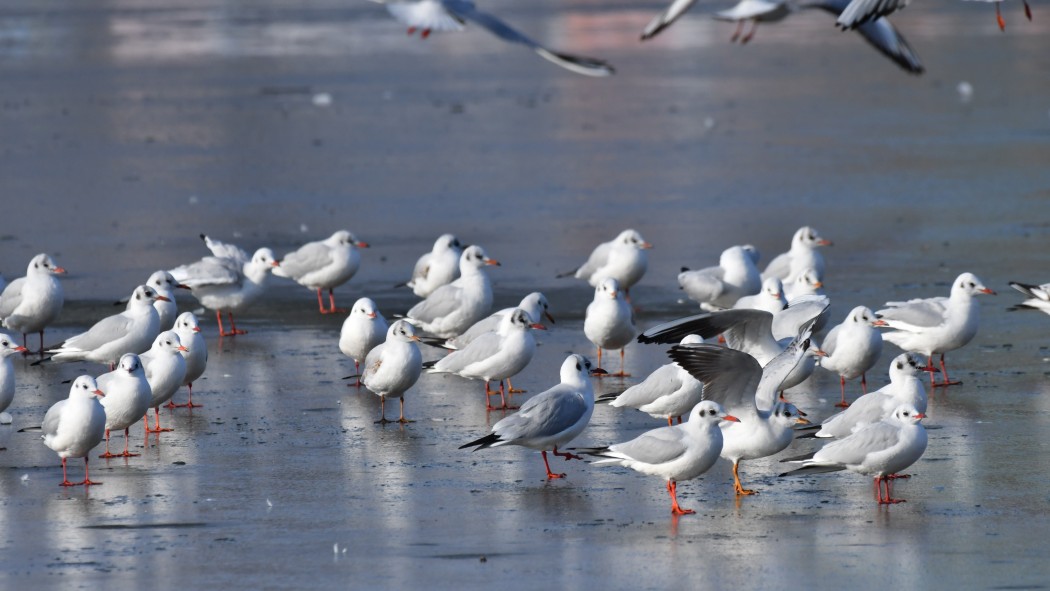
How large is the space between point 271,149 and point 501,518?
18031 mm

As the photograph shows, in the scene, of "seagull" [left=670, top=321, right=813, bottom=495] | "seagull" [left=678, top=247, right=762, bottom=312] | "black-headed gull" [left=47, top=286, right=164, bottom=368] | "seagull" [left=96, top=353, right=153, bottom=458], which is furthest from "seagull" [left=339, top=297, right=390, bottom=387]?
"seagull" [left=670, top=321, right=813, bottom=495]

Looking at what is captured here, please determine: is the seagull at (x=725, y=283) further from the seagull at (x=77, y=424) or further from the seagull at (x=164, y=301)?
the seagull at (x=77, y=424)

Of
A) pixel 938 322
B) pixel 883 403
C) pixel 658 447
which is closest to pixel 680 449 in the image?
pixel 658 447

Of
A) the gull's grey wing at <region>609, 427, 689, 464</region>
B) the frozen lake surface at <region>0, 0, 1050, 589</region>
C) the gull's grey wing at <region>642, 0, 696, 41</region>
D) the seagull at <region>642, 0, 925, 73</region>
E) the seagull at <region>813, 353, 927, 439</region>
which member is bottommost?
the frozen lake surface at <region>0, 0, 1050, 589</region>

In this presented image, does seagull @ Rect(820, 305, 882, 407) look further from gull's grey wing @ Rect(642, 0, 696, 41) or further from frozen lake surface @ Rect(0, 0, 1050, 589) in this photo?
gull's grey wing @ Rect(642, 0, 696, 41)

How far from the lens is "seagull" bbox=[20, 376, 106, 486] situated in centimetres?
948

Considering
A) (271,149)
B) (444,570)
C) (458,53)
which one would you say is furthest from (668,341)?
(458,53)

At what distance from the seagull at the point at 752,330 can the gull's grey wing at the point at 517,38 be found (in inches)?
58.5

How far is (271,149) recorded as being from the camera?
85.6 feet

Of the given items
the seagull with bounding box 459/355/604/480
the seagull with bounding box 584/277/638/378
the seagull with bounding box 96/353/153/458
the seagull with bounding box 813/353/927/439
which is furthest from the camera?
the seagull with bounding box 584/277/638/378

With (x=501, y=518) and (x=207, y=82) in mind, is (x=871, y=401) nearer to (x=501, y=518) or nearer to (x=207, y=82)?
(x=501, y=518)

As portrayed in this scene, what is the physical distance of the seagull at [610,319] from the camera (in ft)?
39.9

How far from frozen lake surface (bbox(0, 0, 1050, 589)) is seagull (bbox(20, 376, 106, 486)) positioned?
205mm

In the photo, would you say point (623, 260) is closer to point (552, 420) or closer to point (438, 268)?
point (438, 268)
